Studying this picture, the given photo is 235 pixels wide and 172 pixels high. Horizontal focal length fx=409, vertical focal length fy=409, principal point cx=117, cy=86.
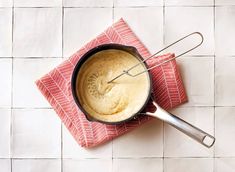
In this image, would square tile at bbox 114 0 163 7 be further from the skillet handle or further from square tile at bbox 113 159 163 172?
square tile at bbox 113 159 163 172

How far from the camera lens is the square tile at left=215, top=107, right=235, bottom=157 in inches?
43.6

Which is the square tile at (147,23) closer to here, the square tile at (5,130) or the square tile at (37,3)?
the square tile at (37,3)

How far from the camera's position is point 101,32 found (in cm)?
112

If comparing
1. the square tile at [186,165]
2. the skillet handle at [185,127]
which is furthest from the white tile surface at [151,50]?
the skillet handle at [185,127]

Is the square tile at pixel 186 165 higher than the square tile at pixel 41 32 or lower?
lower

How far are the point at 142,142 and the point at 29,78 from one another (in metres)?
0.35

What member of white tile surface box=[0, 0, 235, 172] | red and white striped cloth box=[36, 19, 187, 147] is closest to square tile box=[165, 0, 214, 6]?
white tile surface box=[0, 0, 235, 172]

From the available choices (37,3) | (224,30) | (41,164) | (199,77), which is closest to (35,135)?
(41,164)

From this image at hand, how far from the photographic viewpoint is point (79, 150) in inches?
44.1

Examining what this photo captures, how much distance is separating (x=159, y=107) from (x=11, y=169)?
45cm

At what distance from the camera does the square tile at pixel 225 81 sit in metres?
1.11

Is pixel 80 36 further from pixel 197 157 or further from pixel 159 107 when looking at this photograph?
pixel 197 157

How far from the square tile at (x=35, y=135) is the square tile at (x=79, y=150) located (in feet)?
0.06

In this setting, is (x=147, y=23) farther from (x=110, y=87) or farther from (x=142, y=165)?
(x=142, y=165)
